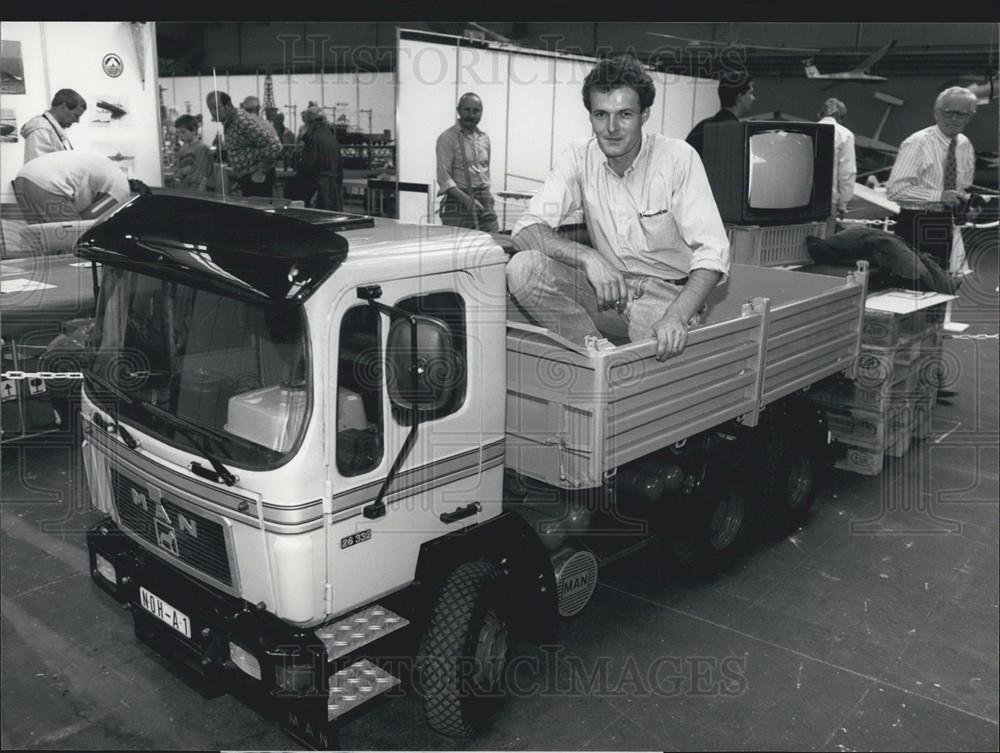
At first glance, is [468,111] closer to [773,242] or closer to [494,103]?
[494,103]

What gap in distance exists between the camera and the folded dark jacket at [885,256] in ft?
19.8

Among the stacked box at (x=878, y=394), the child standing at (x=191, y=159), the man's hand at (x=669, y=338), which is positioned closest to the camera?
the man's hand at (x=669, y=338)

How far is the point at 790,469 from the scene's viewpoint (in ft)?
16.3

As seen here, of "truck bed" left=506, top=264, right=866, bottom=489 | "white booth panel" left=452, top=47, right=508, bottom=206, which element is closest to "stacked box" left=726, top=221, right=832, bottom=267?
"truck bed" left=506, top=264, right=866, bottom=489

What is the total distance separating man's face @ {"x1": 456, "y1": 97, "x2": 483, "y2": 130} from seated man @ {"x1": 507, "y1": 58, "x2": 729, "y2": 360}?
5954mm

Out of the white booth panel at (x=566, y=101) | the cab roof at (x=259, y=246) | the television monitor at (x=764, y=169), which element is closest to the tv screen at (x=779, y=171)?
the television monitor at (x=764, y=169)

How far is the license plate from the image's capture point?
9.78 ft

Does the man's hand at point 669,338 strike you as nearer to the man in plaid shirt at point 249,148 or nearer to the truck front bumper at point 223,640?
the truck front bumper at point 223,640

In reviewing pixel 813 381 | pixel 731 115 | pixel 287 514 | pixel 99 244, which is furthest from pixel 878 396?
pixel 99 244

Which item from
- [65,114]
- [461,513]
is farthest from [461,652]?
[65,114]

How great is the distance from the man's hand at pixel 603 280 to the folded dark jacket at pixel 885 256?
3.16 metres

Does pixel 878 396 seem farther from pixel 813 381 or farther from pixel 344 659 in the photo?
pixel 344 659

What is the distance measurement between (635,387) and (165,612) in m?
1.87

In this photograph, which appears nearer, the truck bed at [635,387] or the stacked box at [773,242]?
the truck bed at [635,387]
